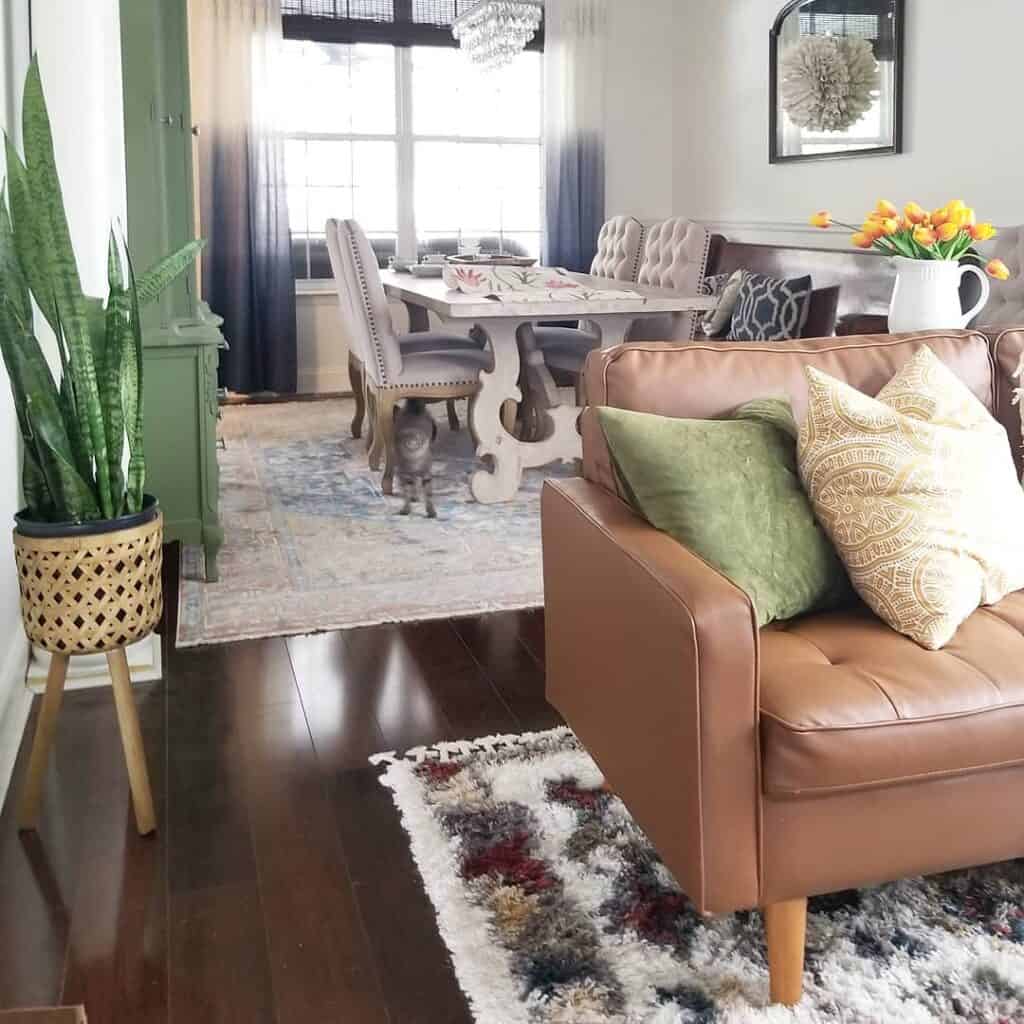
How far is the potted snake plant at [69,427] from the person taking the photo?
5.98ft

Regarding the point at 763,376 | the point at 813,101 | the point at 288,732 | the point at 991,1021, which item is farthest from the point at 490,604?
the point at 813,101

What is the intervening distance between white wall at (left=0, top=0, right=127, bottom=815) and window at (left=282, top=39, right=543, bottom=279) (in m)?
4.18

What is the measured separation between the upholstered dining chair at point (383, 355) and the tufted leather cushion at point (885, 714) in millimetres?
2789

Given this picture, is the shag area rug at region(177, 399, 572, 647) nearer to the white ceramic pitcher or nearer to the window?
the white ceramic pitcher

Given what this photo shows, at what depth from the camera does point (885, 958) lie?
5.45 ft

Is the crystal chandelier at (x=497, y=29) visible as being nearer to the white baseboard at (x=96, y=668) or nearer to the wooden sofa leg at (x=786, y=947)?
the white baseboard at (x=96, y=668)

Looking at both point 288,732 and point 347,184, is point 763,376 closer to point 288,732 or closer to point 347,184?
point 288,732

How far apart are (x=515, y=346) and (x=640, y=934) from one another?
2847 millimetres

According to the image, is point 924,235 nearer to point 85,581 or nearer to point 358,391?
point 85,581

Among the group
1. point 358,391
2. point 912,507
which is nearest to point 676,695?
point 912,507

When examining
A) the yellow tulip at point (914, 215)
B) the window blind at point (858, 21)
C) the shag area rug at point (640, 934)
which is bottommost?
the shag area rug at point (640, 934)

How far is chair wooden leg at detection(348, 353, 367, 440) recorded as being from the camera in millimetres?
5270

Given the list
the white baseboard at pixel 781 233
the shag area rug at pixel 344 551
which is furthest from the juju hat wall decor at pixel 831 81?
the shag area rug at pixel 344 551

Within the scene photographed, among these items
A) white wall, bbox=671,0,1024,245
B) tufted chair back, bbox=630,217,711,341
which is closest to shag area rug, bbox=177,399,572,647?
tufted chair back, bbox=630,217,711,341
